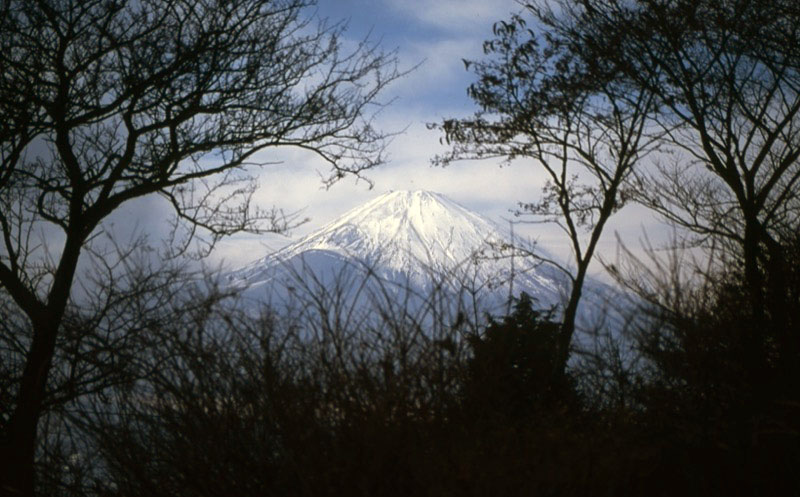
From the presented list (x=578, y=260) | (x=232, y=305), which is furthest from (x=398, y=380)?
(x=578, y=260)

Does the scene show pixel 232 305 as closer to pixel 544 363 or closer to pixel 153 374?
pixel 153 374

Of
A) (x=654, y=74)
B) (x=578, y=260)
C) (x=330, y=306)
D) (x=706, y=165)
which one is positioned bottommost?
(x=330, y=306)

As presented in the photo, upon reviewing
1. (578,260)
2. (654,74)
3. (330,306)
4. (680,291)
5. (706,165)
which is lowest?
(330,306)

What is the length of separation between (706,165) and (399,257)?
305 inches

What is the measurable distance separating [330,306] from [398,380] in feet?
1.98

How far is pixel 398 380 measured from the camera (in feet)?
12.3

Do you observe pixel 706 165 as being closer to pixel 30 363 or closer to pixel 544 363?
pixel 544 363

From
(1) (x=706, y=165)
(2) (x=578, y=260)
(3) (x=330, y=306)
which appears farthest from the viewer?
(2) (x=578, y=260)

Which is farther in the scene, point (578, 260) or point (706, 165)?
point (578, 260)

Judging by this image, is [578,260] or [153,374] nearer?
[153,374]

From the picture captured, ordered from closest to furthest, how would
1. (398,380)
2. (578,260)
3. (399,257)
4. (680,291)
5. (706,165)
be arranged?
1. (398,380)
2. (399,257)
3. (680,291)
4. (706,165)
5. (578,260)

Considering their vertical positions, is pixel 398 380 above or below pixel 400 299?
below

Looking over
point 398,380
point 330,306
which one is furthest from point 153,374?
point 398,380

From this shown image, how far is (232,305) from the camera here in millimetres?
4316
